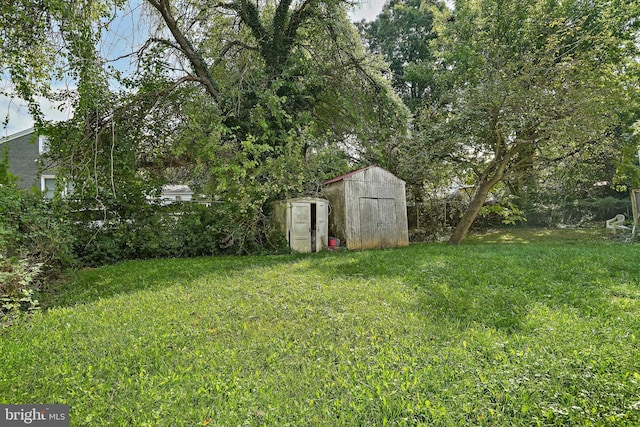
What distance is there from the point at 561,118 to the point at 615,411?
975 centimetres

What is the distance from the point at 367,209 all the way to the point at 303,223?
2076 millimetres

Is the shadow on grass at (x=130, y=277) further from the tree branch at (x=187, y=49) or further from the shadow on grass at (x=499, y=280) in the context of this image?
the tree branch at (x=187, y=49)

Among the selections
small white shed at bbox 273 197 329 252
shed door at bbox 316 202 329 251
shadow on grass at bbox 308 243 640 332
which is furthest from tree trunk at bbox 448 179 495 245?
small white shed at bbox 273 197 329 252

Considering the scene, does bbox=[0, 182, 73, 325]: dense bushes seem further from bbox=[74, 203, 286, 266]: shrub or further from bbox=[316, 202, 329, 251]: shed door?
bbox=[316, 202, 329, 251]: shed door

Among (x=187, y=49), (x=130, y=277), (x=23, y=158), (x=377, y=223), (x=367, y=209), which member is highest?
(x=187, y=49)

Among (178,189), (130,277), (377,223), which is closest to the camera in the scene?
(130,277)

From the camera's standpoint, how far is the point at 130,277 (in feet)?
18.5

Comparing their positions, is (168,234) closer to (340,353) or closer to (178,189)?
(340,353)

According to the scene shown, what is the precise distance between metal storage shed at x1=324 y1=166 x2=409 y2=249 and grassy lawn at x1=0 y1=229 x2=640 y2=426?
185 inches

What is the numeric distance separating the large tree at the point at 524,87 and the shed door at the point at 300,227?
4.78m

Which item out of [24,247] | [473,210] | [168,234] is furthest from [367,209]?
[24,247]

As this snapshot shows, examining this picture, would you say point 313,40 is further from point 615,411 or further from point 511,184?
point 615,411

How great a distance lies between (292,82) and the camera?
9938 millimetres

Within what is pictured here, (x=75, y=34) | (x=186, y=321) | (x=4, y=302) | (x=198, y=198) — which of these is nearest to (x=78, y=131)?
(x=75, y=34)
